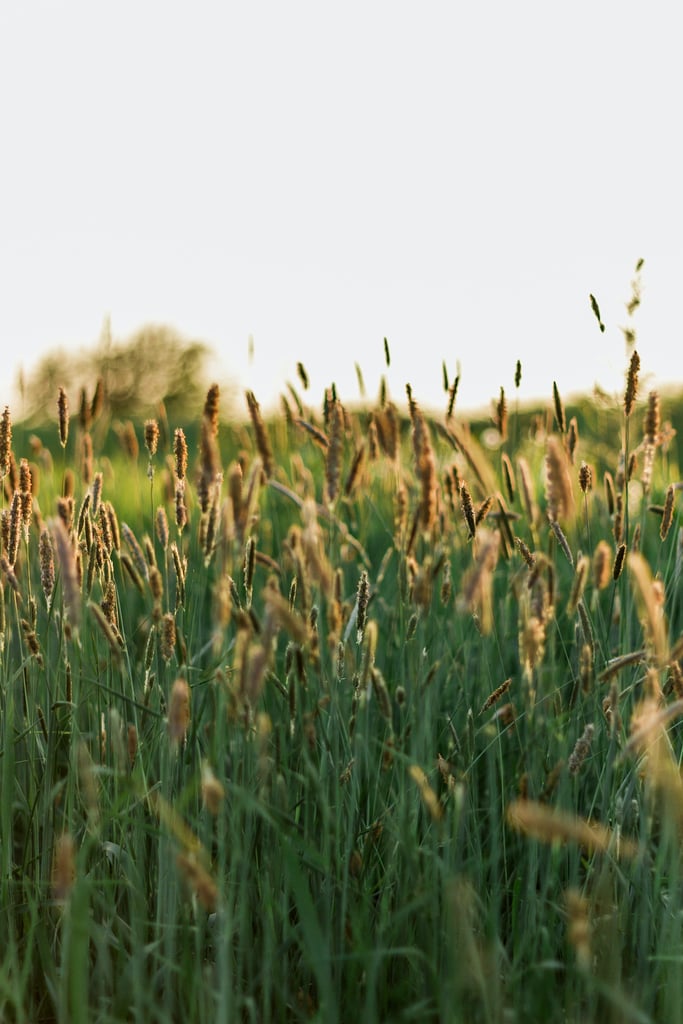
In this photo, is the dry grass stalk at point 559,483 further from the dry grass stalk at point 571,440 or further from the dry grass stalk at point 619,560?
the dry grass stalk at point 571,440

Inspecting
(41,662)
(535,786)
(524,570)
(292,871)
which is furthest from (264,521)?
(292,871)

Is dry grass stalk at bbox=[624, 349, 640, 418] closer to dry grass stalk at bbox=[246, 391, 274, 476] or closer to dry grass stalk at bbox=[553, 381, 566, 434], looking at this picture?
dry grass stalk at bbox=[553, 381, 566, 434]

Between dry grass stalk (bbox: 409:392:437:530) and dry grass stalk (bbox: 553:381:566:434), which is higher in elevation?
dry grass stalk (bbox: 553:381:566:434)

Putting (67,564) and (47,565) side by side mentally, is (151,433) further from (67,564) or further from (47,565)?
(67,564)

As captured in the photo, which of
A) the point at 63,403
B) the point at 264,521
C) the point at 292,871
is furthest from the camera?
the point at 264,521

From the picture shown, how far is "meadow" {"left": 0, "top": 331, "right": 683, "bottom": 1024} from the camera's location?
1.41 meters

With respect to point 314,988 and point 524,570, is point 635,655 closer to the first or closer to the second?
point 524,570

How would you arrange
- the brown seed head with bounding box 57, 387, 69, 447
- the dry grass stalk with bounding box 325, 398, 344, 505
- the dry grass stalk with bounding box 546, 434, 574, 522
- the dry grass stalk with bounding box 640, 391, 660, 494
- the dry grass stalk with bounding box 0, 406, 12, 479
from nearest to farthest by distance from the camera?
the dry grass stalk with bounding box 546, 434, 574, 522 → the dry grass stalk with bounding box 325, 398, 344, 505 → the dry grass stalk with bounding box 640, 391, 660, 494 → the dry grass stalk with bounding box 0, 406, 12, 479 → the brown seed head with bounding box 57, 387, 69, 447

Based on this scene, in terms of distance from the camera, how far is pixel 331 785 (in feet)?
6.71

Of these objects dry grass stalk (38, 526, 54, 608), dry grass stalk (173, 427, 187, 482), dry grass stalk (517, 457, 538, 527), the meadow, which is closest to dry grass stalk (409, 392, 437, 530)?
the meadow

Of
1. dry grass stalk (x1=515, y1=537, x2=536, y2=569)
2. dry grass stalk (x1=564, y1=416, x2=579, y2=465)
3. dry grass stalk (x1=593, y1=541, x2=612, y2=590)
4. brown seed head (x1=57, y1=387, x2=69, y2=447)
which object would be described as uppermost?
brown seed head (x1=57, y1=387, x2=69, y2=447)

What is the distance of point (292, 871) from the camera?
4.56 feet

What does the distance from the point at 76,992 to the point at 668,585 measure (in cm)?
172

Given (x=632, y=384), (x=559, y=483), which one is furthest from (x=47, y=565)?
(x=632, y=384)
